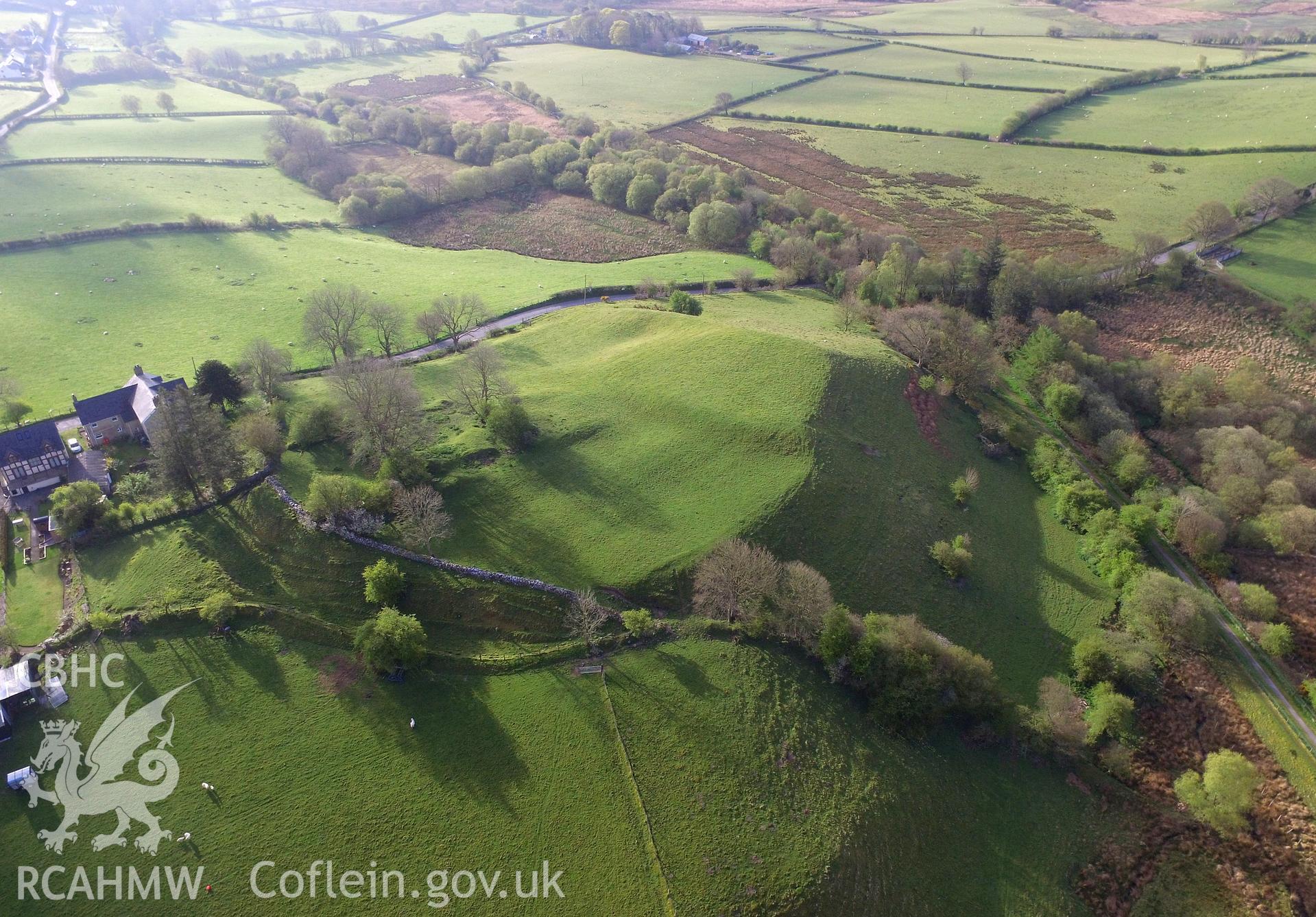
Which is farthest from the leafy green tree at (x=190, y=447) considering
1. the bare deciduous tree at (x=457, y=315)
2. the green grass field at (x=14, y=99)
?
the green grass field at (x=14, y=99)

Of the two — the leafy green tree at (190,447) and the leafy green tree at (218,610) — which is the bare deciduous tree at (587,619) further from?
the leafy green tree at (190,447)

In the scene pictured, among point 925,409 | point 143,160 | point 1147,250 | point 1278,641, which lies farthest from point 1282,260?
point 143,160

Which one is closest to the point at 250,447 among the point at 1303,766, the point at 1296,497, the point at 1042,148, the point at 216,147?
the point at 1303,766

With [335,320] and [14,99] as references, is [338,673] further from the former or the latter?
[14,99]

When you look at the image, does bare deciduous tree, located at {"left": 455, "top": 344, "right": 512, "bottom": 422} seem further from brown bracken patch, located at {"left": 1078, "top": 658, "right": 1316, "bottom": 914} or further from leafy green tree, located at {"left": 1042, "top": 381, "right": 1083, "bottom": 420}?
leafy green tree, located at {"left": 1042, "top": 381, "right": 1083, "bottom": 420}

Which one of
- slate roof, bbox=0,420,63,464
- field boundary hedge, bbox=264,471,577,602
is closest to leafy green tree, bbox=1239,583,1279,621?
field boundary hedge, bbox=264,471,577,602

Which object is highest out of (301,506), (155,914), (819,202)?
(819,202)

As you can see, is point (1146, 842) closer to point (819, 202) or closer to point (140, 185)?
point (819, 202)
